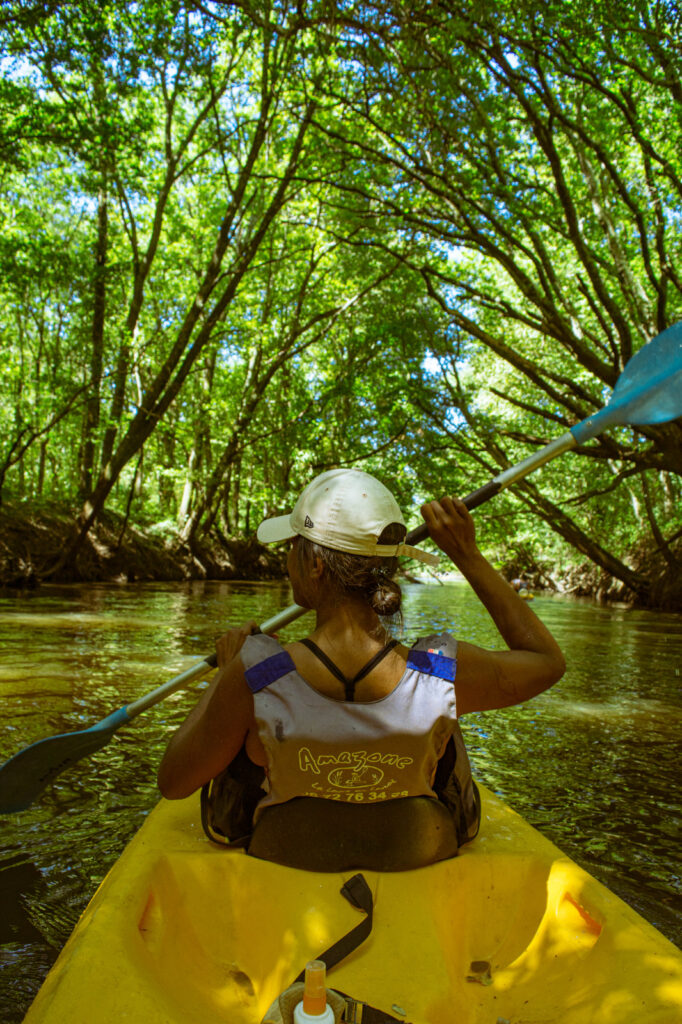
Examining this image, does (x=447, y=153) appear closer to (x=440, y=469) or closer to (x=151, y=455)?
(x=440, y=469)

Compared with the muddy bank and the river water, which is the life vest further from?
the muddy bank

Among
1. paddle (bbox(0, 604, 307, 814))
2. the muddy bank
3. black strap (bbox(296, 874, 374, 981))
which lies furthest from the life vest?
the muddy bank

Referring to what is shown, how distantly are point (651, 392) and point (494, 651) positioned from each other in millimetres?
1114

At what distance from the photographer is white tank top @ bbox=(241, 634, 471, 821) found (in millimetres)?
1375

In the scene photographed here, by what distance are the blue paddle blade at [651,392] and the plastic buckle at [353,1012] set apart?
154 cm

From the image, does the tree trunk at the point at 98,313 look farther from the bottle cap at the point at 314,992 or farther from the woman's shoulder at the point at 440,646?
the bottle cap at the point at 314,992

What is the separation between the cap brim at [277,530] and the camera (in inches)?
66.2

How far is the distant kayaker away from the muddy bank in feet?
35.2

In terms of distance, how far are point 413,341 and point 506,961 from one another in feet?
45.7

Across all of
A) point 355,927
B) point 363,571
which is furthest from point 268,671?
point 355,927

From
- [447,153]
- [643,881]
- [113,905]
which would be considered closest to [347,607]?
[113,905]

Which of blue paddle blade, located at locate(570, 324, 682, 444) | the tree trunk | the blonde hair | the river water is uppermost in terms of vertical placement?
the tree trunk

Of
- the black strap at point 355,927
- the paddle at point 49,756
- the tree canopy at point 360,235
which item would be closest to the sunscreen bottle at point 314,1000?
the black strap at point 355,927

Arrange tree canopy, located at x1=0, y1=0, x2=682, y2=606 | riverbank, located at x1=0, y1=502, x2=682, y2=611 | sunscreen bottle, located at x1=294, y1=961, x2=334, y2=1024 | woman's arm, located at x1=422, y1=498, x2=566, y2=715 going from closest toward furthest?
sunscreen bottle, located at x1=294, y1=961, x2=334, y2=1024
woman's arm, located at x1=422, y1=498, x2=566, y2=715
tree canopy, located at x1=0, y1=0, x2=682, y2=606
riverbank, located at x1=0, y1=502, x2=682, y2=611
